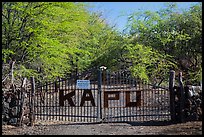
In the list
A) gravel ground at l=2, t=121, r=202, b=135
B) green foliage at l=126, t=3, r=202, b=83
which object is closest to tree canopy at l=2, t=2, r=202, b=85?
green foliage at l=126, t=3, r=202, b=83

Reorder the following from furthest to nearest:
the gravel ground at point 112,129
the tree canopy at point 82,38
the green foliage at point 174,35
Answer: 1. the green foliage at point 174,35
2. the tree canopy at point 82,38
3. the gravel ground at point 112,129

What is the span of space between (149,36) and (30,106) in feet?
30.4

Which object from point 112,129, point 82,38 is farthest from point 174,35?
point 112,129

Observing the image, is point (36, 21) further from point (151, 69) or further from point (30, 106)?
point (151, 69)

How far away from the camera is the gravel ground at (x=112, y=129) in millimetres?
9469

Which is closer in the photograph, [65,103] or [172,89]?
[172,89]

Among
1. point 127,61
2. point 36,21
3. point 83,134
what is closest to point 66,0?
point 36,21

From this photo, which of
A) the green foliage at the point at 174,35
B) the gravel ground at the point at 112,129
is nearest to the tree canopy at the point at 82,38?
the green foliage at the point at 174,35

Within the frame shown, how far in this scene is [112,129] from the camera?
401 inches

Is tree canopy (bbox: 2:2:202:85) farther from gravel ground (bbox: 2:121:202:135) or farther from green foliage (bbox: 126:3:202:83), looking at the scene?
gravel ground (bbox: 2:121:202:135)

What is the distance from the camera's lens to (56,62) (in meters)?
16.4

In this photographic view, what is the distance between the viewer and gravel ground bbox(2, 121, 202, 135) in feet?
31.1

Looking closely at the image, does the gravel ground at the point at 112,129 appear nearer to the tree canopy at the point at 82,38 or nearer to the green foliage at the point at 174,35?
the tree canopy at the point at 82,38

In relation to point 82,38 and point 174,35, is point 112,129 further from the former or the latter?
point 82,38
